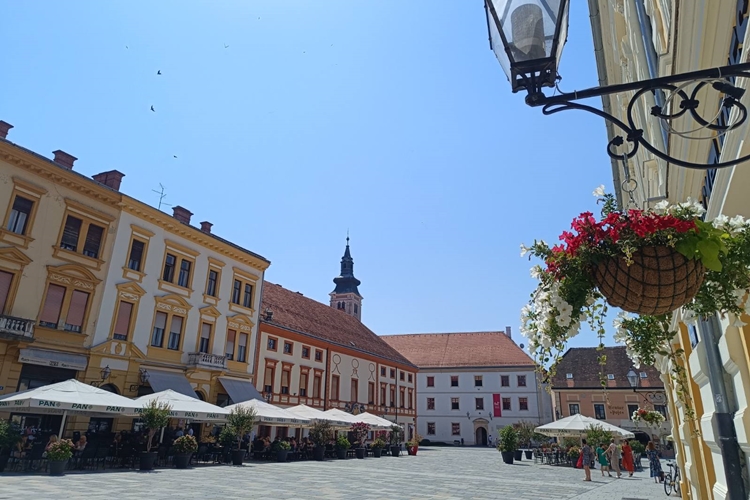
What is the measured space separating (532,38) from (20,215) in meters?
22.4

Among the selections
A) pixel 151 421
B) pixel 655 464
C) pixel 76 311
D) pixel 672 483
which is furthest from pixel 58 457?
pixel 655 464

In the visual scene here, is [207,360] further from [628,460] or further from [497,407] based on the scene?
[497,407]

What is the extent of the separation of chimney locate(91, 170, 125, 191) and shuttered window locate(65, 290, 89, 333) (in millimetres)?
5452

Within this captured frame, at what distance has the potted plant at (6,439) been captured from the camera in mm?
14758

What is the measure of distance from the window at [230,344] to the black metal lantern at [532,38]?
29.2 m

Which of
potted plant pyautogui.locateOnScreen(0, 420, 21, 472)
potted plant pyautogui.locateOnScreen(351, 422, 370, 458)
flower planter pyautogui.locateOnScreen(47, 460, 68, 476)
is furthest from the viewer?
potted plant pyautogui.locateOnScreen(351, 422, 370, 458)

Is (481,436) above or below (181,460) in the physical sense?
above

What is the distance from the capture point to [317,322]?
4281 cm

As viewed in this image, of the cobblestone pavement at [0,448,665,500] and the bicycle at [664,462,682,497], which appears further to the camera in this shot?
the bicycle at [664,462,682,497]

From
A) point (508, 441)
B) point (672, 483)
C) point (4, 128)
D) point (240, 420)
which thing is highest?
point (4, 128)

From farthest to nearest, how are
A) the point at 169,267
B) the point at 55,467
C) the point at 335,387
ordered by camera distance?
the point at 335,387 < the point at 169,267 < the point at 55,467

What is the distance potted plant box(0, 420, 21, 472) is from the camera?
14758mm

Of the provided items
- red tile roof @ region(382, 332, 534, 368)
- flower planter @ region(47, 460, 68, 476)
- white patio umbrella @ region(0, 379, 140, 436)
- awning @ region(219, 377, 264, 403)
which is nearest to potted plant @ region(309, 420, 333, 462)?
awning @ region(219, 377, 264, 403)

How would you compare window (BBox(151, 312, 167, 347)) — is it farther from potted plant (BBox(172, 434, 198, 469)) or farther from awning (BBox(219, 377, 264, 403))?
potted plant (BBox(172, 434, 198, 469))
